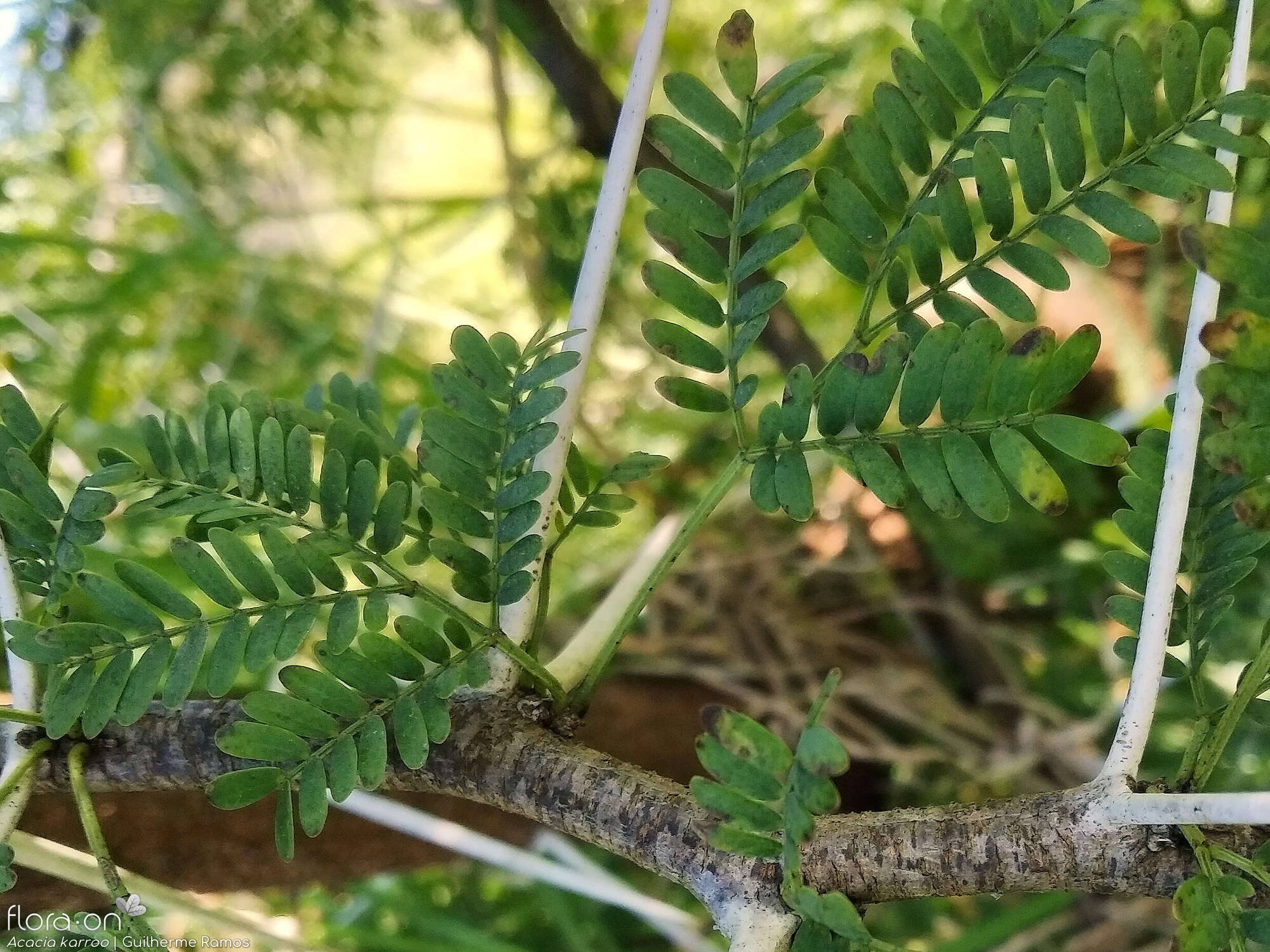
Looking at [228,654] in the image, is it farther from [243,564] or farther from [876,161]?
[876,161]

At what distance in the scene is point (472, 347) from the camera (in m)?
0.32

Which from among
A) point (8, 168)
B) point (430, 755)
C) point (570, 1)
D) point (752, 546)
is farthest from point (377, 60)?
point (430, 755)

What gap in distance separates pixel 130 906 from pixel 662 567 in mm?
236

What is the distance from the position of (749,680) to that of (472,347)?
67 centimetres

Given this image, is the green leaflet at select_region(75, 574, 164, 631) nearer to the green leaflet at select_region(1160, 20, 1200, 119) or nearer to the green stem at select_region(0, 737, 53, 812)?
the green stem at select_region(0, 737, 53, 812)

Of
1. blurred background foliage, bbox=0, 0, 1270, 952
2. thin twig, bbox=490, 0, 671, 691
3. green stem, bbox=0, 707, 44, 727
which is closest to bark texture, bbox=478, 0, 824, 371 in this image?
blurred background foliage, bbox=0, 0, 1270, 952

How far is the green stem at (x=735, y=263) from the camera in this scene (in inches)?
12.8

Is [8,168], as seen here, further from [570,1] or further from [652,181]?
[652,181]

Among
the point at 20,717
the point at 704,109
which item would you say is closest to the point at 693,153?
the point at 704,109

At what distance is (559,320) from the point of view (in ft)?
2.96

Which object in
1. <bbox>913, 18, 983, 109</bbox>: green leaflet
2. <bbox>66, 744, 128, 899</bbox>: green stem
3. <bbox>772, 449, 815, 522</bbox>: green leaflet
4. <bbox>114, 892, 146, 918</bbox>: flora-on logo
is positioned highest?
<bbox>913, 18, 983, 109</bbox>: green leaflet

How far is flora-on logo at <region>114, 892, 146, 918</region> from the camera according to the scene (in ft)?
1.03

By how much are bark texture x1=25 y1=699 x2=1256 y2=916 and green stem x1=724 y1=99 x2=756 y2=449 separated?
0.14 meters

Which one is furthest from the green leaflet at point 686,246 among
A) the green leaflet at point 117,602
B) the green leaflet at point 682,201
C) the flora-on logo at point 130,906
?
the flora-on logo at point 130,906
